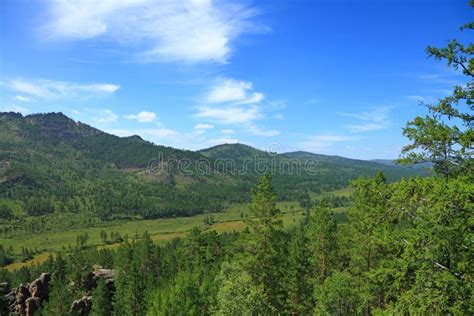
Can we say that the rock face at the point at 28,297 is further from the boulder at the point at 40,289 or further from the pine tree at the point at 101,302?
the pine tree at the point at 101,302

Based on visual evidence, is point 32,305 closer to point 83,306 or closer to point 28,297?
point 28,297

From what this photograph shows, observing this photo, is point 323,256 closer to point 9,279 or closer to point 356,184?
point 356,184

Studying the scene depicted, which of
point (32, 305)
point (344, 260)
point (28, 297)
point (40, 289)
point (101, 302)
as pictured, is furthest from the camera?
point (40, 289)

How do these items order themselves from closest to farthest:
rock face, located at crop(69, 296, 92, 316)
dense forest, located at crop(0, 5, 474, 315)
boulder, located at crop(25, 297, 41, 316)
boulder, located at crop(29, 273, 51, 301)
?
dense forest, located at crop(0, 5, 474, 315)
rock face, located at crop(69, 296, 92, 316)
boulder, located at crop(25, 297, 41, 316)
boulder, located at crop(29, 273, 51, 301)

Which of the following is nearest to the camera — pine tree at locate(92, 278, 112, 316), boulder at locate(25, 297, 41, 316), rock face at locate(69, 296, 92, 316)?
pine tree at locate(92, 278, 112, 316)

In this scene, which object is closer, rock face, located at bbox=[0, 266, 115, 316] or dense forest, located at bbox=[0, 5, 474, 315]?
dense forest, located at bbox=[0, 5, 474, 315]

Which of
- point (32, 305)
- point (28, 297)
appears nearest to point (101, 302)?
point (32, 305)

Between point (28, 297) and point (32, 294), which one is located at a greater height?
point (32, 294)

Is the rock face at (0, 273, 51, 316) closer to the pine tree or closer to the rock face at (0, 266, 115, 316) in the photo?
the rock face at (0, 266, 115, 316)

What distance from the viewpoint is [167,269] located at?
357 ft

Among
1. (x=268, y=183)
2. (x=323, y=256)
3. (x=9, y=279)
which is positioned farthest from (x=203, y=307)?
(x=9, y=279)

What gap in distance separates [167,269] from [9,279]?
271 feet

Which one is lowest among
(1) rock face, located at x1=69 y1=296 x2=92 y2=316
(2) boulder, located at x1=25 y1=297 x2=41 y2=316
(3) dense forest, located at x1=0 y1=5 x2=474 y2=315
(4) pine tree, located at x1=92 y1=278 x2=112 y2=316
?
(2) boulder, located at x1=25 y1=297 x2=41 y2=316

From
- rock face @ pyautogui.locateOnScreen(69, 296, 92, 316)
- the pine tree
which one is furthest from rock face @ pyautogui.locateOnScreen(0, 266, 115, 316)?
the pine tree
